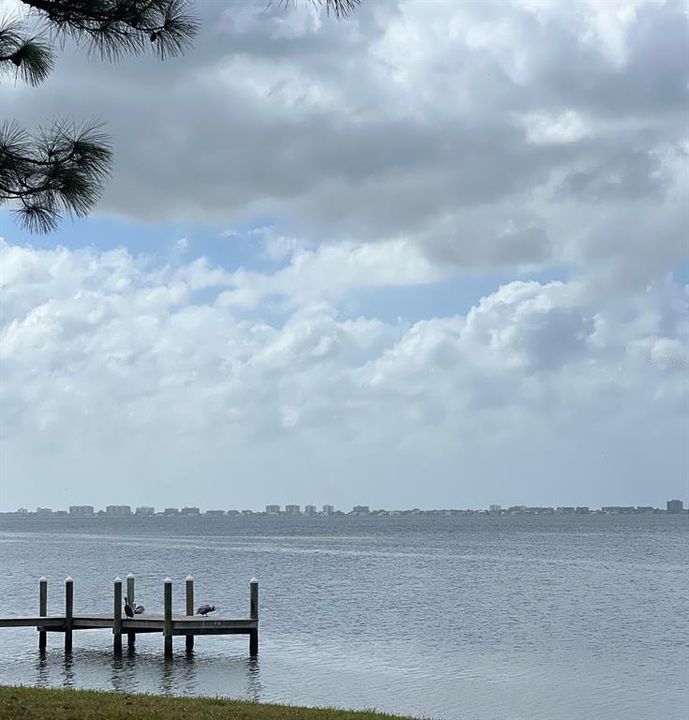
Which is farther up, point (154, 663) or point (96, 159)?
point (96, 159)

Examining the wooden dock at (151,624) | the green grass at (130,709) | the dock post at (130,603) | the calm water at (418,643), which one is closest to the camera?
the green grass at (130,709)

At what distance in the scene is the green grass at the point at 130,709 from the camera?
51.4 ft

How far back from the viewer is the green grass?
15.7 m

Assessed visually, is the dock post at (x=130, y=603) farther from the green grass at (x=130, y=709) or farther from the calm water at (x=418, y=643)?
the green grass at (x=130, y=709)

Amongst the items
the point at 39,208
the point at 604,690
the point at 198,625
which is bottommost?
the point at 604,690

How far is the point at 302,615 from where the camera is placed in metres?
46.8

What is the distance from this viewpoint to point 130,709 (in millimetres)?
16438

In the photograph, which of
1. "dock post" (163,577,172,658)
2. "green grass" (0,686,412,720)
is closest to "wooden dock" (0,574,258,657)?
"dock post" (163,577,172,658)

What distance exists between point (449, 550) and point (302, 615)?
2700 inches

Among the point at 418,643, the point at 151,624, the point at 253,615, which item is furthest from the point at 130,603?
the point at 418,643

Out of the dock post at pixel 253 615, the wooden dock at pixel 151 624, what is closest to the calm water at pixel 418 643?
the dock post at pixel 253 615

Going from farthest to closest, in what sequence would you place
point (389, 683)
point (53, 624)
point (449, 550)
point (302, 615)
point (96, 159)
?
point (449, 550)
point (302, 615)
point (53, 624)
point (389, 683)
point (96, 159)

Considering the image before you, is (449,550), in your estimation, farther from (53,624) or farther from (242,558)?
(53,624)

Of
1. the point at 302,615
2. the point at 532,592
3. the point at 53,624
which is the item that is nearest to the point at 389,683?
the point at 53,624
